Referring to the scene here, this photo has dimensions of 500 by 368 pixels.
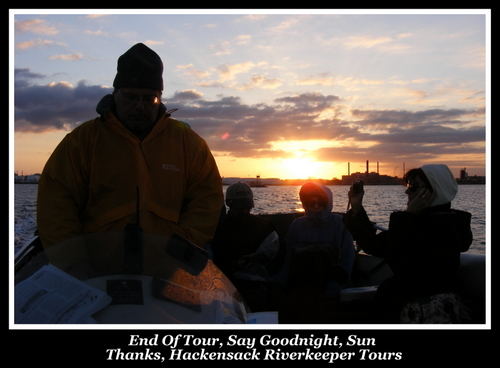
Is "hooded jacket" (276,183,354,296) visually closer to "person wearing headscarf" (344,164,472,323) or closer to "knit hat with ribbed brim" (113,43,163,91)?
"person wearing headscarf" (344,164,472,323)

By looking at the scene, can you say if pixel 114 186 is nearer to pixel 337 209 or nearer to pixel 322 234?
pixel 322 234

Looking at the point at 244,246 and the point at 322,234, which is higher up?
the point at 322,234

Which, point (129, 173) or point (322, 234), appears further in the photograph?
point (322, 234)

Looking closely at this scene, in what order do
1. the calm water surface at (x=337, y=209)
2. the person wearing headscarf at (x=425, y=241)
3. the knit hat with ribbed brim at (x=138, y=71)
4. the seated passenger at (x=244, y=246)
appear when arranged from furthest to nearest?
the calm water surface at (x=337, y=209) → the seated passenger at (x=244, y=246) → the person wearing headscarf at (x=425, y=241) → the knit hat with ribbed brim at (x=138, y=71)

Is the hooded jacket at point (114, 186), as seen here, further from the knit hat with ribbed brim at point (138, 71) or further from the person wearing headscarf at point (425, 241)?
the person wearing headscarf at point (425, 241)

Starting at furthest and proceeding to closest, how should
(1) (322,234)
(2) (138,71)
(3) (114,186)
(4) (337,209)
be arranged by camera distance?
(4) (337,209) < (1) (322,234) < (2) (138,71) < (3) (114,186)

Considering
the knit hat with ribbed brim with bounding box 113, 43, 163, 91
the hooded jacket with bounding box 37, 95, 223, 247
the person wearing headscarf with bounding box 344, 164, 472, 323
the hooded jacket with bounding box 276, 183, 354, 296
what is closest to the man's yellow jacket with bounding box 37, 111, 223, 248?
the hooded jacket with bounding box 37, 95, 223, 247

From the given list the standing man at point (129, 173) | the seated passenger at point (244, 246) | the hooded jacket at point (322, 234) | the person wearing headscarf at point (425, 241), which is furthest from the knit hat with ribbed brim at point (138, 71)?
the hooded jacket at point (322, 234)

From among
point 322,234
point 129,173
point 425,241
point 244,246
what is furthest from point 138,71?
point 322,234

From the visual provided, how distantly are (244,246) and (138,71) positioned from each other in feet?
8.03

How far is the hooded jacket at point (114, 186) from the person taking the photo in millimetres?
2502

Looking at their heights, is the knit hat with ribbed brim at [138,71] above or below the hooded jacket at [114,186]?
above

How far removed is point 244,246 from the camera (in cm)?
454
